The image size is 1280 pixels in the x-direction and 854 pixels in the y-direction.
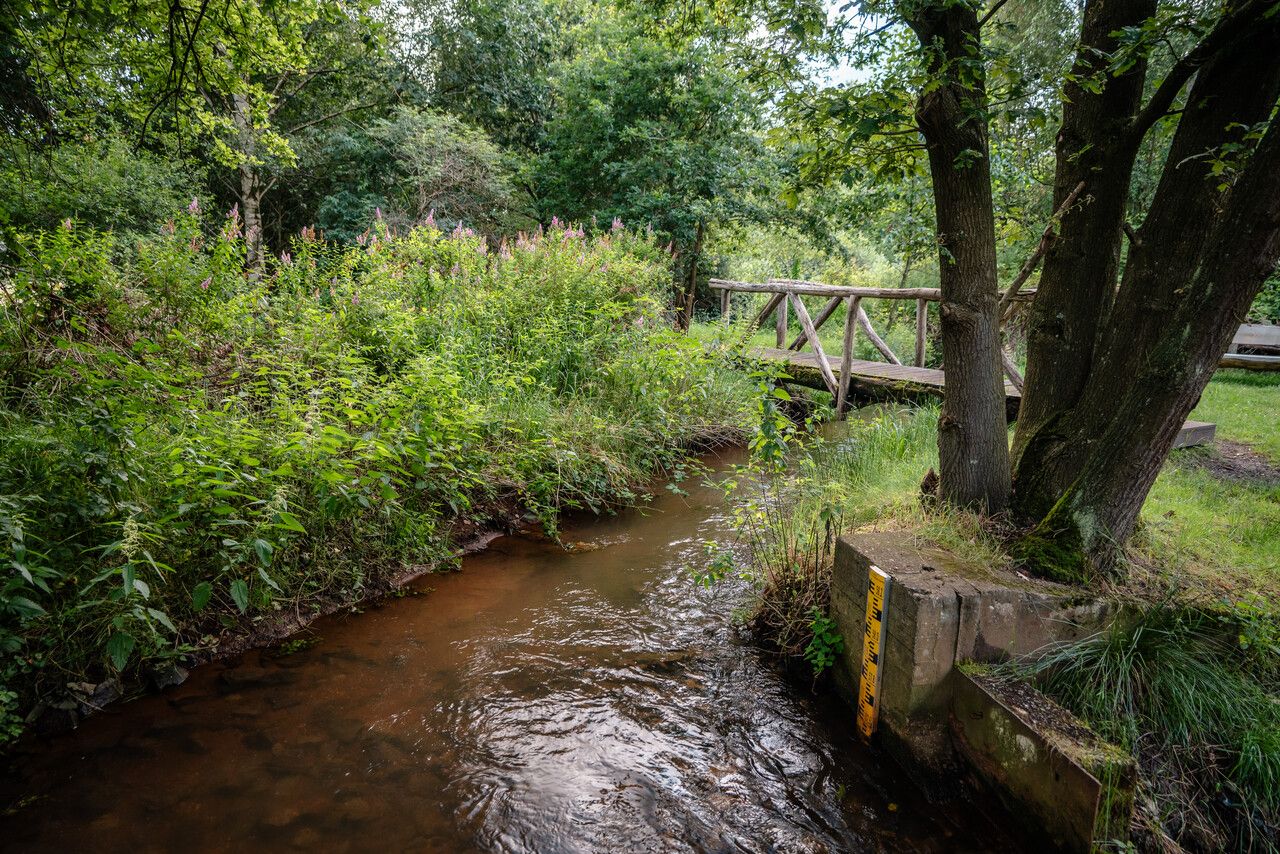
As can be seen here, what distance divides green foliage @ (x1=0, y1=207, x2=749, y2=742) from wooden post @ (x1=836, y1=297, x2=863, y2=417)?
1.51 meters

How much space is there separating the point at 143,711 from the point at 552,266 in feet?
18.9

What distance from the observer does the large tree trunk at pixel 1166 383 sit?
2.42 metres

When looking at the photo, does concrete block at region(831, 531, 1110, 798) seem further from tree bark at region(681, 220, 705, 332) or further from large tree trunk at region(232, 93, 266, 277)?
large tree trunk at region(232, 93, 266, 277)

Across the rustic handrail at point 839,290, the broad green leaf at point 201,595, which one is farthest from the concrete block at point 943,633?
the rustic handrail at point 839,290

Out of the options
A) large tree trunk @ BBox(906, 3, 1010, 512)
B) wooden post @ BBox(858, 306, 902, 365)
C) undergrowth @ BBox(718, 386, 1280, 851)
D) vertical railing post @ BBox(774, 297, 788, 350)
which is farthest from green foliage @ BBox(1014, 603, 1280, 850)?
vertical railing post @ BBox(774, 297, 788, 350)

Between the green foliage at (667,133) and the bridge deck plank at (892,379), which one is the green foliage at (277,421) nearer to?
the bridge deck plank at (892,379)

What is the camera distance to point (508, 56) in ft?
48.6

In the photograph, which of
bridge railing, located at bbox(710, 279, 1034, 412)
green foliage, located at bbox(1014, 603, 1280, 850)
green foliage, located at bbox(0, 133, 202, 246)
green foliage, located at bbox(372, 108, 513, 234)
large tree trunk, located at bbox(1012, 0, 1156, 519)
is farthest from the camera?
green foliage, located at bbox(372, 108, 513, 234)

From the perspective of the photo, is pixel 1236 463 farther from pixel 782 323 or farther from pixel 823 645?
pixel 782 323

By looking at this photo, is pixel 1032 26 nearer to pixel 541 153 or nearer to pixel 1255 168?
pixel 1255 168

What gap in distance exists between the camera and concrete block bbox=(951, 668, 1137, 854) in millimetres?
2027

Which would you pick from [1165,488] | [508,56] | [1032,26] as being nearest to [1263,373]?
[1032,26]

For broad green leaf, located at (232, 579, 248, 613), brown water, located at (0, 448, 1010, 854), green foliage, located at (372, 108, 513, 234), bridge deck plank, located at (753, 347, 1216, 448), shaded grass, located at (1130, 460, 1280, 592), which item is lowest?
brown water, located at (0, 448, 1010, 854)

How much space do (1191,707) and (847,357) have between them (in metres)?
5.92
